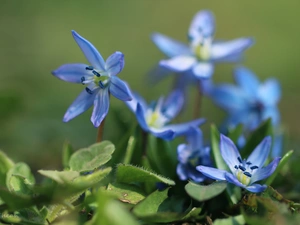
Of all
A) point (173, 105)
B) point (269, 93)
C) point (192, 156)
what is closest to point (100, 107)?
point (192, 156)

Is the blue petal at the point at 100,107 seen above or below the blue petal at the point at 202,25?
below

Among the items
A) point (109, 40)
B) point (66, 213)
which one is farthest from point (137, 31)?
point (66, 213)

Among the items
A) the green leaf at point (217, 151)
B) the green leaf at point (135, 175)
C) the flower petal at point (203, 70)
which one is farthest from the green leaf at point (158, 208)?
the flower petal at point (203, 70)

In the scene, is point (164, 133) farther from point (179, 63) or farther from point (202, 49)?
point (202, 49)

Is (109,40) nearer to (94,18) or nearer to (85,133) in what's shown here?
(94,18)

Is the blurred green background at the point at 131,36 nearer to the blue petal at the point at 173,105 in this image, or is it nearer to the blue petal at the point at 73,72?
the blue petal at the point at 173,105
